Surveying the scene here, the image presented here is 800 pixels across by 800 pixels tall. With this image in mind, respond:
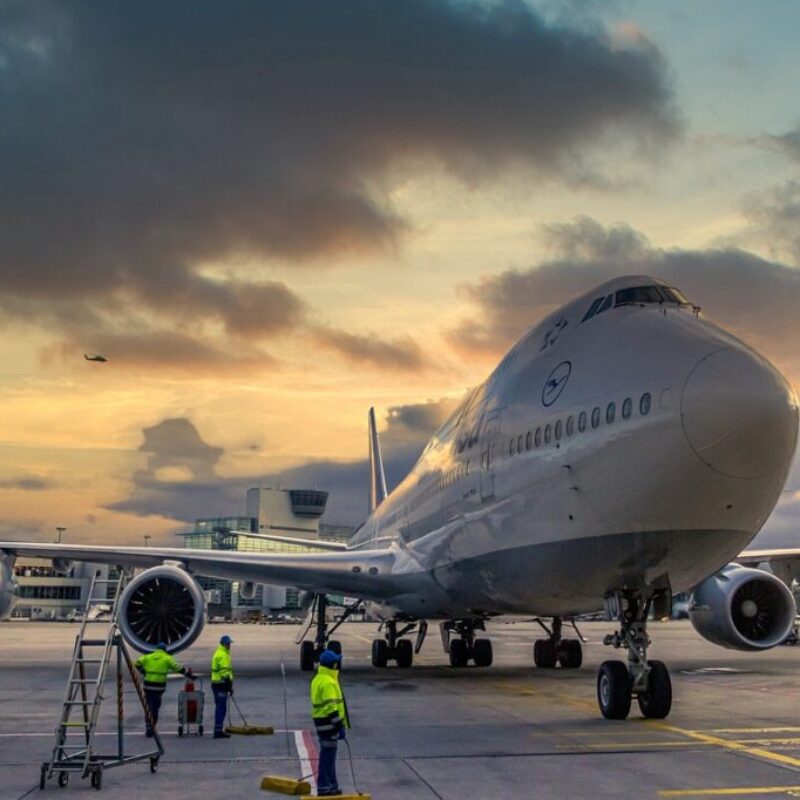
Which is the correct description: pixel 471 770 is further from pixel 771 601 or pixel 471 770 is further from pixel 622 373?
pixel 771 601

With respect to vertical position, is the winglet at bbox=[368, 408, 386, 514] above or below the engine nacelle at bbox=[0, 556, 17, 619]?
above

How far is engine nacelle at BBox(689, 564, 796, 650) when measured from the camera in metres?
18.3

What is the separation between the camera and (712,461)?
11.4m

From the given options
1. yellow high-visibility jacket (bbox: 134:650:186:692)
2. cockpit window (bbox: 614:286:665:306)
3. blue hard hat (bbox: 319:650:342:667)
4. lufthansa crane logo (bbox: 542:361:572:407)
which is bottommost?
yellow high-visibility jacket (bbox: 134:650:186:692)

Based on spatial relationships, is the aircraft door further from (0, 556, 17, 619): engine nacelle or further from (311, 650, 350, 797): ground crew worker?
(0, 556, 17, 619): engine nacelle

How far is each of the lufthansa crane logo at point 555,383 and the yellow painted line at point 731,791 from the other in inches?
252

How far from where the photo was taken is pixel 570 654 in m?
24.5

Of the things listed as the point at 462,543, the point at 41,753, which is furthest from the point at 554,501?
the point at 41,753

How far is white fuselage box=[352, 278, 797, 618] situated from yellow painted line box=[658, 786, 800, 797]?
3772 millimetres

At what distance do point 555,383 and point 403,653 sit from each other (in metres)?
14.6

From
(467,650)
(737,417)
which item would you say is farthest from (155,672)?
(467,650)

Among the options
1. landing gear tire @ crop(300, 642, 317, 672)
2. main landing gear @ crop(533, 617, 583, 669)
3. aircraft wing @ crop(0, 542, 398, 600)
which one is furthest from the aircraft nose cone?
landing gear tire @ crop(300, 642, 317, 672)

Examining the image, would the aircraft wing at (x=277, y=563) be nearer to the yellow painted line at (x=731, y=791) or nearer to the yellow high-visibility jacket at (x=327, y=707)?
the yellow high-visibility jacket at (x=327, y=707)

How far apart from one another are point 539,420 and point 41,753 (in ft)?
26.1
